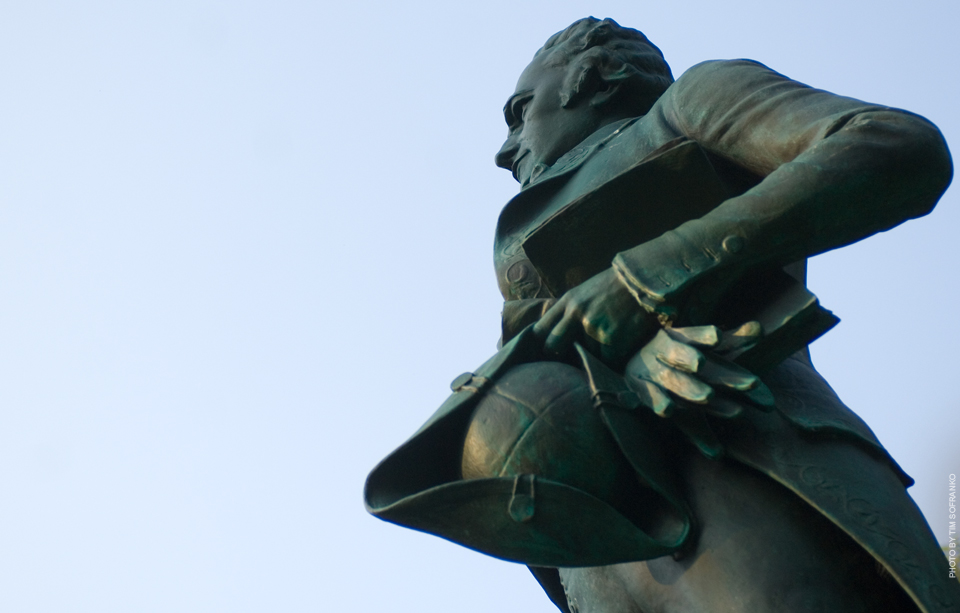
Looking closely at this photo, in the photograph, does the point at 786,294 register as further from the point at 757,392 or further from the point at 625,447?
the point at 625,447

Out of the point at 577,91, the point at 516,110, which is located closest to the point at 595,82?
the point at 577,91

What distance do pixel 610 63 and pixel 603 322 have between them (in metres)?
2.12

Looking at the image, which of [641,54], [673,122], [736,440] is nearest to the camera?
[736,440]

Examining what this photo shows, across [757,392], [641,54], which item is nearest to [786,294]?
[757,392]

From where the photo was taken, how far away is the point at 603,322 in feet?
10.8

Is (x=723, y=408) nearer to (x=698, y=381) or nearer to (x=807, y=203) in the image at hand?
(x=698, y=381)

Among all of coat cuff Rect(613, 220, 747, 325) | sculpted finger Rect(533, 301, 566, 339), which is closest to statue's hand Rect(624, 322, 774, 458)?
coat cuff Rect(613, 220, 747, 325)

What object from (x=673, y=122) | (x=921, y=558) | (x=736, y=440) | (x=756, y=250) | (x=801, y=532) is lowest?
(x=921, y=558)

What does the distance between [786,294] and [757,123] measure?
73cm

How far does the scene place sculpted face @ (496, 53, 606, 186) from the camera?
4.89 meters

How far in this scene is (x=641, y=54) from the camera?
16.8ft

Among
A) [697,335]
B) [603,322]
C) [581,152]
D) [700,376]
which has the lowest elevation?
[700,376]

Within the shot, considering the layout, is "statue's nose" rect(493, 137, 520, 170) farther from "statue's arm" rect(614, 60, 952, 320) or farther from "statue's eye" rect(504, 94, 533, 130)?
"statue's arm" rect(614, 60, 952, 320)

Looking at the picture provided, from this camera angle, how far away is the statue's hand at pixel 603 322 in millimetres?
3289
